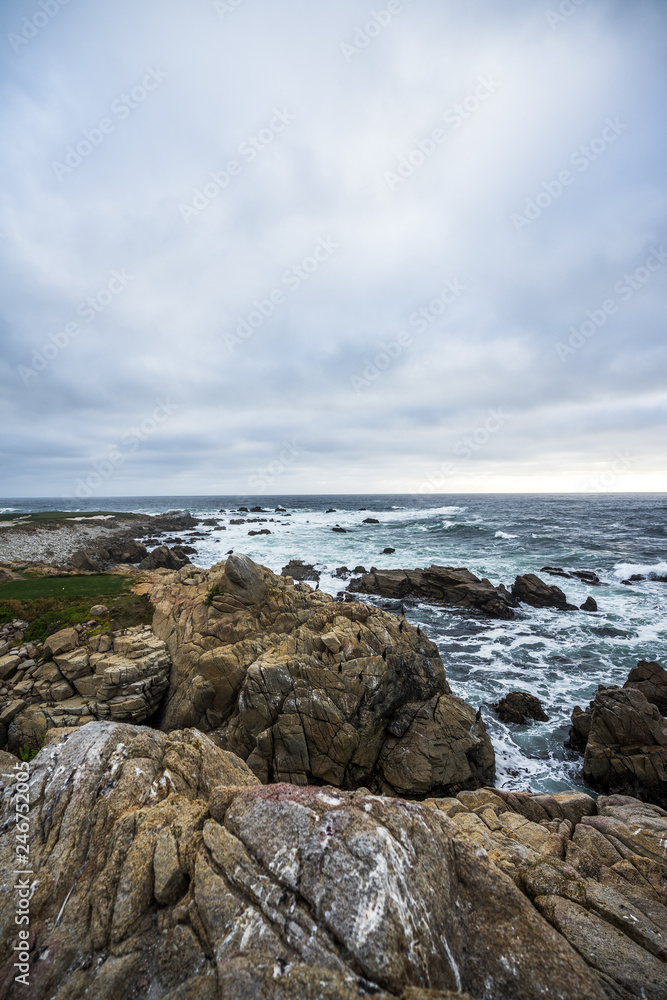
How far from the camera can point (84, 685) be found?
12219mm

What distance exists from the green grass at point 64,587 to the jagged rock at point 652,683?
84.5 feet

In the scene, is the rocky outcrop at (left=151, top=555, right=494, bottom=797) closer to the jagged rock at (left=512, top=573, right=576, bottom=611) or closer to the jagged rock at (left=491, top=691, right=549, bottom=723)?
the jagged rock at (left=491, top=691, right=549, bottom=723)

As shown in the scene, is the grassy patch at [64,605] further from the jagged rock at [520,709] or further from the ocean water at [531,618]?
the jagged rock at [520,709]

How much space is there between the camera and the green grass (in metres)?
18.4

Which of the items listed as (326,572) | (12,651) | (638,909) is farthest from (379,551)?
(638,909)

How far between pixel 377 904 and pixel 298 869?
1.07 meters

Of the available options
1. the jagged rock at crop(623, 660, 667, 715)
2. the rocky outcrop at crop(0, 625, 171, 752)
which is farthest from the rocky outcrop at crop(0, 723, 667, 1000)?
the jagged rock at crop(623, 660, 667, 715)

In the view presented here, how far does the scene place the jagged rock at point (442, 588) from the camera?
2972cm

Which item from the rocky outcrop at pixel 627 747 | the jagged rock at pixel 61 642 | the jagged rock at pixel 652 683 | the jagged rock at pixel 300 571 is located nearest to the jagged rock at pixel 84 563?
the jagged rock at pixel 300 571

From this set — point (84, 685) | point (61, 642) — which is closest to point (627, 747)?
point (84, 685)

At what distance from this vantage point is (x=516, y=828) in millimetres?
7945

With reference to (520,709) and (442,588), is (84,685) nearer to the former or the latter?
(520,709)

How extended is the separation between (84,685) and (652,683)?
23268 mm

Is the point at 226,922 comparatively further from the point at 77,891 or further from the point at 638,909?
the point at 638,909
